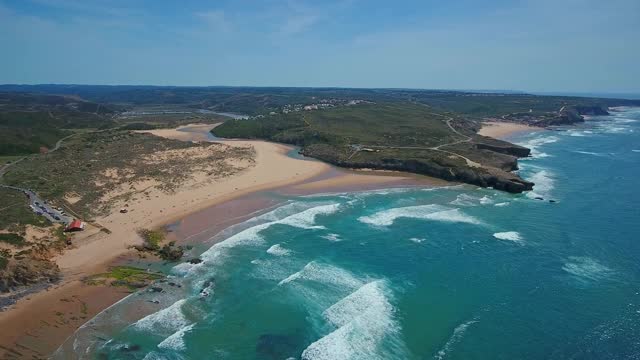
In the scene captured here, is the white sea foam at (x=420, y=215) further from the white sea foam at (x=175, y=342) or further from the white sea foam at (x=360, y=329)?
the white sea foam at (x=175, y=342)

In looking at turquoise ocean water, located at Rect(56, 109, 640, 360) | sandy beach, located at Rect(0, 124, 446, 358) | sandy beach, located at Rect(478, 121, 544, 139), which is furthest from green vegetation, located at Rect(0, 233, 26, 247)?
sandy beach, located at Rect(478, 121, 544, 139)

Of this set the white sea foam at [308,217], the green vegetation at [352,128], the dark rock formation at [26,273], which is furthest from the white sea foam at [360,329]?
the green vegetation at [352,128]

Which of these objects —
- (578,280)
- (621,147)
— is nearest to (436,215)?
(578,280)

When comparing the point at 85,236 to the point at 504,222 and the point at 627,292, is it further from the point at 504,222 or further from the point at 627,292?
the point at 627,292

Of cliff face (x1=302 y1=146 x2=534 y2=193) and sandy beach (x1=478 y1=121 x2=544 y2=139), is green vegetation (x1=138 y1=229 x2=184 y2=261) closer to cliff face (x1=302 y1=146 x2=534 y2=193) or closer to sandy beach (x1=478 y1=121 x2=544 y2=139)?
cliff face (x1=302 y1=146 x2=534 y2=193)

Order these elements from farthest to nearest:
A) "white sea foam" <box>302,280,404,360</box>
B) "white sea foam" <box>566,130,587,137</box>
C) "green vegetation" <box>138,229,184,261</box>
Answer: "white sea foam" <box>566,130,587,137</box>, "green vegetation" <box>138,229,184,261</box>, "white sea foam" <box>302,280,404,360</box>

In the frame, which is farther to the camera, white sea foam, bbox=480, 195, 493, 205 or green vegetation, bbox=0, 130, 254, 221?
white sea foam, bbox=480, 195, 493, 205

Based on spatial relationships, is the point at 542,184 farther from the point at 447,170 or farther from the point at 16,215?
the point at 16,215

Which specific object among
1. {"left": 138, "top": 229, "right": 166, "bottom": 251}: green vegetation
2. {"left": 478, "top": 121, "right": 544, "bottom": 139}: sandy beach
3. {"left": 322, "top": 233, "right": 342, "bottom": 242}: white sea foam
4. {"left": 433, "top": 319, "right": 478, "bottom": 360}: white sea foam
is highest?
{"left": 478, "top": 121, "right": 544, "bottom": 139}: sandy beach
